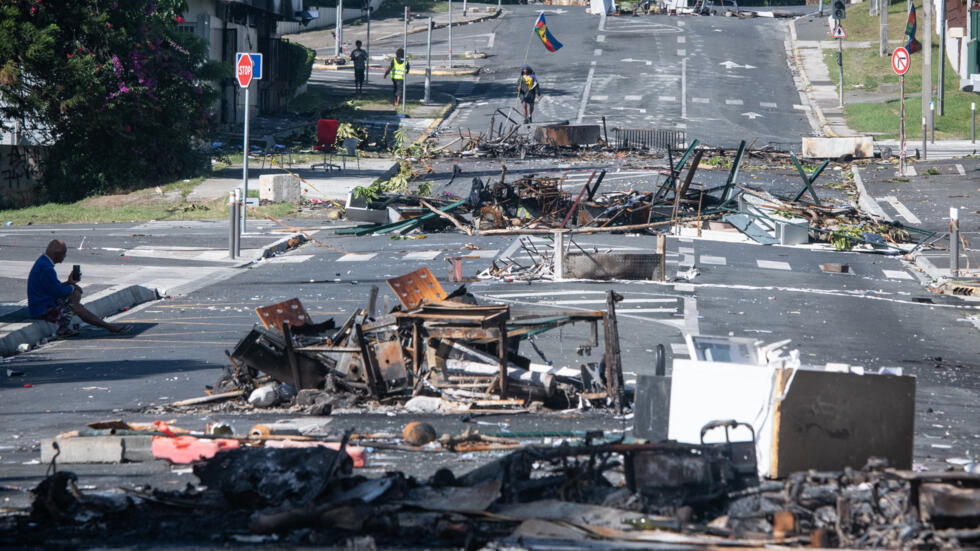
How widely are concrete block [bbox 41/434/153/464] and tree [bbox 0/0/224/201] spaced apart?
20.7m

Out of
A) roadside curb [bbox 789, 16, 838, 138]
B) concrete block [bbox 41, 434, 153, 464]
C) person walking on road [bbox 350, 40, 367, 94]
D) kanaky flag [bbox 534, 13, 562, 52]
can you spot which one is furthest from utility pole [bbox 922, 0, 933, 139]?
concrete block [bbox 41, 434, 153, 464]

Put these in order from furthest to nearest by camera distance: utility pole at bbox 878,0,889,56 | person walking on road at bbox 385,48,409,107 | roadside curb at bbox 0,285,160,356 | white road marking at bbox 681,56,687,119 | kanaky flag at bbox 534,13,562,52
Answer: utility pole at bbox 878,0,889,56 < white road marking at bbox 681,56,687,119 < person walking on road at bbox 385,48,409,107 < kanaky flag at bbox 534,13,562,52 < roadside curb at bbox 0,285,160,356

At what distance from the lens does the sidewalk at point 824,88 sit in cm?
3694

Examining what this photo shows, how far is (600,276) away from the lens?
18469mm

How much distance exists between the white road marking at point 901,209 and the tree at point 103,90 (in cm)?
1729

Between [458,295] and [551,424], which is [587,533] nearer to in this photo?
[551,424]

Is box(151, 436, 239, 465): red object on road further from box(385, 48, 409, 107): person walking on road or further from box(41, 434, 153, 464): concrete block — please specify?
box(385, 48, 409, 107): person walking on road

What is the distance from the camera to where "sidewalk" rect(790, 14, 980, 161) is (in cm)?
3694

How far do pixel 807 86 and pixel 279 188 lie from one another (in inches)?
1084

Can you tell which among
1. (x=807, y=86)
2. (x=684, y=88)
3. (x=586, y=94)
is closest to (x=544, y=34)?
(x=586, y=94)

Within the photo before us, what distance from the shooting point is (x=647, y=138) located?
1467 inches

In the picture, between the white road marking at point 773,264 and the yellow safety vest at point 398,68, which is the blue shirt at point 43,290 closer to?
the white road marking at point 773,264

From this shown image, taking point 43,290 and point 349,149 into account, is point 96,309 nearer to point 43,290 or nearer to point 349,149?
point 43,290

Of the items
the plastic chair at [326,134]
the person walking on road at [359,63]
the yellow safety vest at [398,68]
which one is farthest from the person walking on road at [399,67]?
the plastic chair at [326,134]
